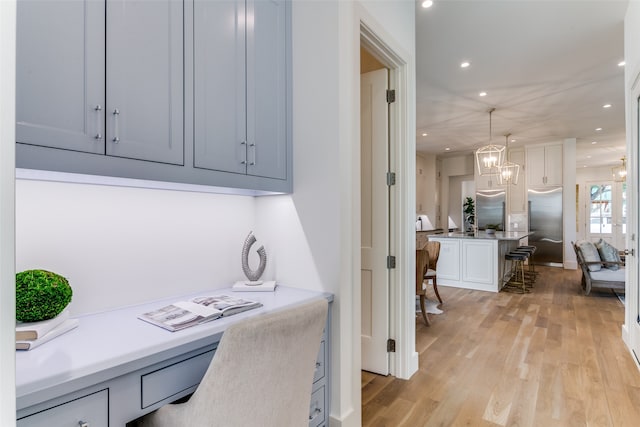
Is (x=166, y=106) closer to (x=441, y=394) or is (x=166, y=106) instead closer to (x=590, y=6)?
(x=441, y=394)

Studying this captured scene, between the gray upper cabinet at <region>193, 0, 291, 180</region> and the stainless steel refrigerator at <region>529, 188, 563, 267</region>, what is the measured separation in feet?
27.4

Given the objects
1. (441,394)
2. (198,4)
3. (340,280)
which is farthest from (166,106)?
(441,394)

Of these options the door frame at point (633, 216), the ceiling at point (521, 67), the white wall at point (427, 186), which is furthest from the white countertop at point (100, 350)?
the white wall at point (427, 186)

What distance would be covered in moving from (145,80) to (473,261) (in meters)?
5.56

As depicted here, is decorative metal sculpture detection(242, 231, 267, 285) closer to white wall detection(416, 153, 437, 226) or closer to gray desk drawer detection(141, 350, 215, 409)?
gray desk drawer detection(141, 350, 215, 409)

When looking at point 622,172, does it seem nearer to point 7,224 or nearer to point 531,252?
point 531,252

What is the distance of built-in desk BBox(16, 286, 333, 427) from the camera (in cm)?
86

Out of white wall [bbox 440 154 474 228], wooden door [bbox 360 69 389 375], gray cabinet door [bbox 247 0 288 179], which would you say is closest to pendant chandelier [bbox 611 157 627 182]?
white wall [bbox 440 154 474 228]

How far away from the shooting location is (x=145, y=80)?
4.23 ft

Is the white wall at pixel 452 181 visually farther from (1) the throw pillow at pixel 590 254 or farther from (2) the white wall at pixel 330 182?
(2) the white wall at pixel 330 182

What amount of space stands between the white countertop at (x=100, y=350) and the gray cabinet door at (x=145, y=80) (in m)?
0.63

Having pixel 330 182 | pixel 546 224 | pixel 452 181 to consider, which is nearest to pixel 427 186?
pixel 452 181

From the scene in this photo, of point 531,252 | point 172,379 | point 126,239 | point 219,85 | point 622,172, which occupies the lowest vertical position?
point 531,252

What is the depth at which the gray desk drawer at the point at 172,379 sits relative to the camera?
1.06m
